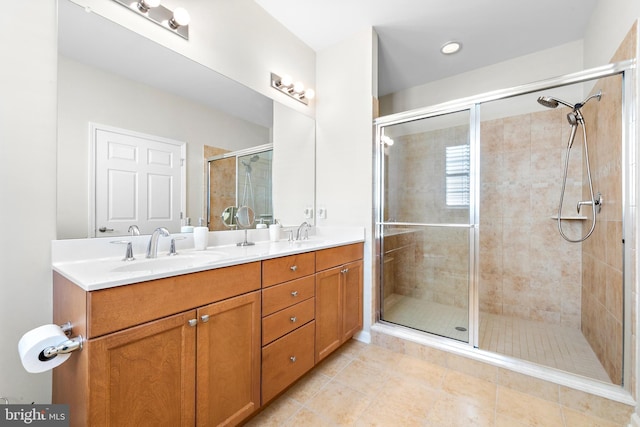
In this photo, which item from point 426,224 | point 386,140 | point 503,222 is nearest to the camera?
point 426,224

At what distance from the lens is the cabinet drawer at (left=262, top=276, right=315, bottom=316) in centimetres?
133

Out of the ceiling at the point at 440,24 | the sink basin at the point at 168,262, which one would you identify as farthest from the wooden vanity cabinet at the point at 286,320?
the ceiling at the point at 440,24

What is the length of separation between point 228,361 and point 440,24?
2.79 metres

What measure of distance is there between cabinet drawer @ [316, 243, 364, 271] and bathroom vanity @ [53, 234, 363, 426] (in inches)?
5.7

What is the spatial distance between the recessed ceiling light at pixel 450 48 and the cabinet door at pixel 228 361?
2.69m

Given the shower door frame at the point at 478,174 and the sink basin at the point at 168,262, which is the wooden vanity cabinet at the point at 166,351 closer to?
the sink basin at the point at 168,262

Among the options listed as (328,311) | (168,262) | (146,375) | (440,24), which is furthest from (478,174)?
(146,375)

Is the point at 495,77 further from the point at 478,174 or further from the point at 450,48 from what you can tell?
the point at 478,174

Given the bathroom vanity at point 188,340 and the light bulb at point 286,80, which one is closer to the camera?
the bathroom vanity at point 188,340

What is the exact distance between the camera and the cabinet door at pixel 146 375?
81 centimetres

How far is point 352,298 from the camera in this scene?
6.73 ft

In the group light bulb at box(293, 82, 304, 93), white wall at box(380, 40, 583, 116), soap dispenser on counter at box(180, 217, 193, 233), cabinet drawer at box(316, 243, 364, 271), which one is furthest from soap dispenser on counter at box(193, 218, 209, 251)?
white wall at box(380, 40, 583, 116)

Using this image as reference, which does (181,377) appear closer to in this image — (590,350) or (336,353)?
(336,353)

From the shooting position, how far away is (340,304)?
A: 1.90 m
